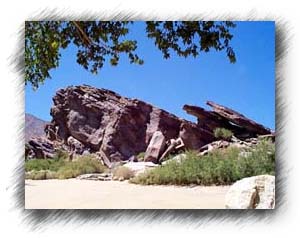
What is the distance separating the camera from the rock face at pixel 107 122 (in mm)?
3354

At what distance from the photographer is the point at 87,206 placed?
3367 mm

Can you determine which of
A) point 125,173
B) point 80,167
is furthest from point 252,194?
point 80,167

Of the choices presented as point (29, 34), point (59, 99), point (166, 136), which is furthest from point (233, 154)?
point (29, 34)

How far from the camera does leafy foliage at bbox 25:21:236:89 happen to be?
3.38 metres

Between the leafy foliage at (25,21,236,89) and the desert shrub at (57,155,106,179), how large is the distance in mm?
490

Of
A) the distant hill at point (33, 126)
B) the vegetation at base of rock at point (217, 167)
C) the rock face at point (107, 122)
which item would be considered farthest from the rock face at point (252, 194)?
the distant hill at point (33, 126)

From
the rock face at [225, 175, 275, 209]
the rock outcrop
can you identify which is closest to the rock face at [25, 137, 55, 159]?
the rock outcrop

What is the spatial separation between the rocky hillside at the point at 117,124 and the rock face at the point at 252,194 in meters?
0.29

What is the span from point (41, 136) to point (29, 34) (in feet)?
1.93

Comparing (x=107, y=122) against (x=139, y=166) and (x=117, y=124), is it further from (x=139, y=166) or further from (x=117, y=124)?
(x=139, y=166)

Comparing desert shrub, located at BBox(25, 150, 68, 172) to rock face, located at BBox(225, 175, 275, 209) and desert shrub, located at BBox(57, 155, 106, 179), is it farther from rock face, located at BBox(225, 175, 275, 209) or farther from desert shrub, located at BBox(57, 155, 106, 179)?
rock face, located at BBox(225, 175, 275, 209)

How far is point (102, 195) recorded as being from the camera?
337 centimetres

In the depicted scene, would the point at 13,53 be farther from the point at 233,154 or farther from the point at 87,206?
the point at 233,154

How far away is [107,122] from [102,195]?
419 millimetres
